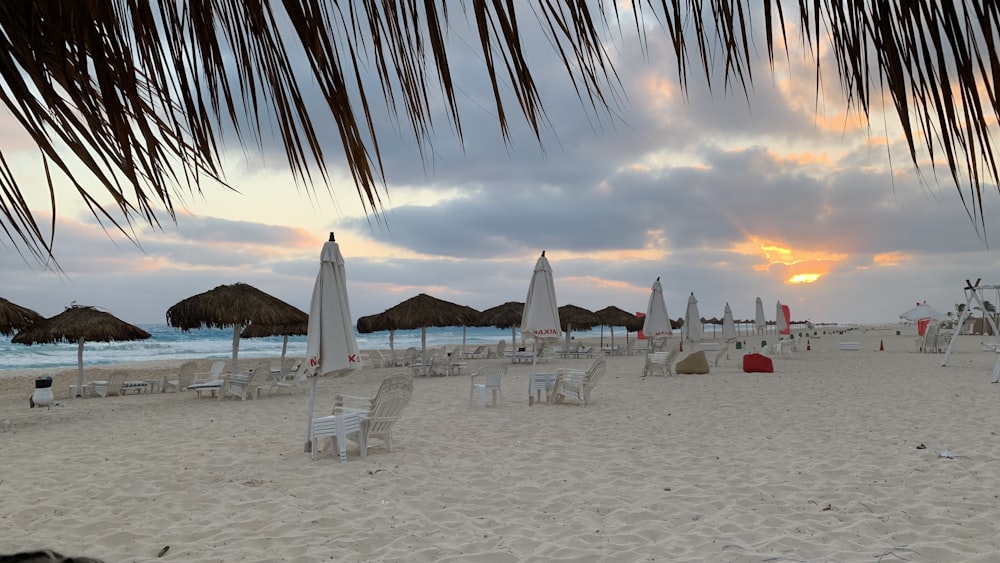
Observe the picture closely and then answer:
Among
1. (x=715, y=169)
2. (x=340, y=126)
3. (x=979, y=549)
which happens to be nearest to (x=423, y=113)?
(x=340, y=126)

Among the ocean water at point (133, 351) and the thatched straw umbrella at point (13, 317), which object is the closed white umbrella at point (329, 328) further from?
the ocean water at point (133, 351)

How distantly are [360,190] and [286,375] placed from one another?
1297 centimetres

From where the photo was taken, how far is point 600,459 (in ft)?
17.4

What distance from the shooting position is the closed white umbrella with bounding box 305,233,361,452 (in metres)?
5.85

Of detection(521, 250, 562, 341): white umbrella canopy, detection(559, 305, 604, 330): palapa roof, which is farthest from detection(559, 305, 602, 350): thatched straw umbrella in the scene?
detection(521, 250, 562, 341): white umbrella canopy

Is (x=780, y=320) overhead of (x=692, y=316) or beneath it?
beneath

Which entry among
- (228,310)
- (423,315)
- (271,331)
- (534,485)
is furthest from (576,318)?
(534,485)

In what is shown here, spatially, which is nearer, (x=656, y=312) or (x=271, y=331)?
(x=656, y=312)

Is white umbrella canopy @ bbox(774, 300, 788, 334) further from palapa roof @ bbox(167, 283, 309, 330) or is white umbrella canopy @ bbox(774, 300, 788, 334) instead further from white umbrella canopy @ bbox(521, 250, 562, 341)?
palapa roof @ bbox(167, 283, 309, 330)

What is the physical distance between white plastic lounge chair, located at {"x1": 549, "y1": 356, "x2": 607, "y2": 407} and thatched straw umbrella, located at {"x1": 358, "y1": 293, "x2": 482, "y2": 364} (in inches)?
296

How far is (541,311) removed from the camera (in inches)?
400

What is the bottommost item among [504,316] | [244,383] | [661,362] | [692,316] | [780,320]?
[661,362]

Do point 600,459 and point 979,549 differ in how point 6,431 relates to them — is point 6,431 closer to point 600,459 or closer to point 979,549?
point 600,459

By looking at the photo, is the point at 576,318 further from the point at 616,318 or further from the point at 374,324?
the point at 374,324
